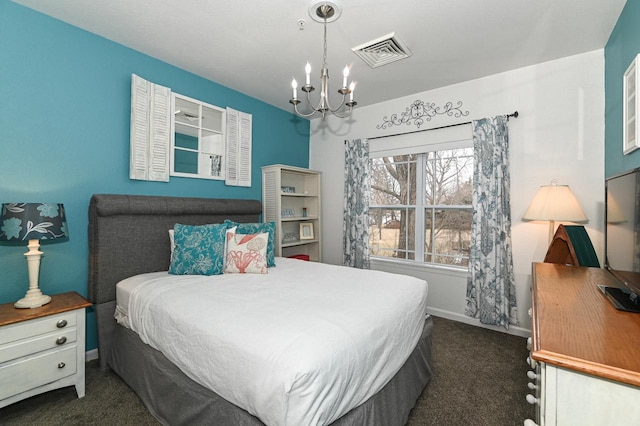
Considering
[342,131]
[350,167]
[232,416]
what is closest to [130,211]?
[232,416]

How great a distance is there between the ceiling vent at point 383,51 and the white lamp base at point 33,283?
9.10 ft

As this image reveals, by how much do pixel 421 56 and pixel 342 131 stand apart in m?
1.66

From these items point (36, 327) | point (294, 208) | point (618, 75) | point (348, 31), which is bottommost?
point (36, 327)

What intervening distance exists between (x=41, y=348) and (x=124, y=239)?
877 mm

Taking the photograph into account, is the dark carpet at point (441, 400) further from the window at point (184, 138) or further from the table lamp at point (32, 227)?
the window at point (184, 138)

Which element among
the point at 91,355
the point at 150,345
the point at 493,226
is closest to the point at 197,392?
the point at 150,345

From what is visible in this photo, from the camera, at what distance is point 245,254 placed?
2418mm

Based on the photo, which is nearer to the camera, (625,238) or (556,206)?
(625,238)

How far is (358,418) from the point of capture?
124cm

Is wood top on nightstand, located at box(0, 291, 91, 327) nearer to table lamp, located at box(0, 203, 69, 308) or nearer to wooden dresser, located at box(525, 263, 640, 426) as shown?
table lamp, located at box(0, 203, 69, 308)

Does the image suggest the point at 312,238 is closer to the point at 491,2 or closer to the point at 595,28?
the point at 491,2

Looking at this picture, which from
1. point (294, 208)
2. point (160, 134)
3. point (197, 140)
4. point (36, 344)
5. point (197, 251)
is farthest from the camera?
point (294, 208)

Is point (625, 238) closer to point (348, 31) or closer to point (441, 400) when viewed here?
point (441, 400)

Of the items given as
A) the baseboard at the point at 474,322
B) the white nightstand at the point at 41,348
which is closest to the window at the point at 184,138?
the white nightstand at the point at 41,348
